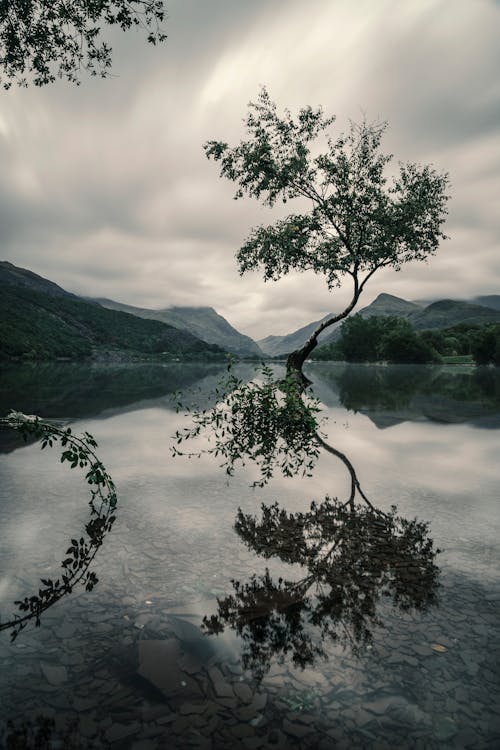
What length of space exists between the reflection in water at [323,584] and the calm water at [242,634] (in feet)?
0.13

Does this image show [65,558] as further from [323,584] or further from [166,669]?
[323,584]

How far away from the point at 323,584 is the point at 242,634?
80.4 inches

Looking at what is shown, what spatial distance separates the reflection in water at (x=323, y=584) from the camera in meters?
6.28

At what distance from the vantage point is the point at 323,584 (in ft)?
25.5

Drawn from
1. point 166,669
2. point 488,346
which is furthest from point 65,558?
point 488,346

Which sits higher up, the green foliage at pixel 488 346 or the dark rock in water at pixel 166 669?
the green foliage at pixel 488 346

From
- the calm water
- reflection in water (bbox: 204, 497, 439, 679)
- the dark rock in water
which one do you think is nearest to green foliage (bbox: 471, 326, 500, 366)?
the calm water

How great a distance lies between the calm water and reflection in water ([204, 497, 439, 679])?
38 mm

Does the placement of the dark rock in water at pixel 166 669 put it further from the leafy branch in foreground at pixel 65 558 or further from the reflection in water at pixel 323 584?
Result: the leafy branch in foreground at pixel 65 558

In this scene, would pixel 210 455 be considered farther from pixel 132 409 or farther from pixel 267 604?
pixel 132 409

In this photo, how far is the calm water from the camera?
4.77 m

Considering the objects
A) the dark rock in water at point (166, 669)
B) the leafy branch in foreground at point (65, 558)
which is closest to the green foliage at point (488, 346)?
the leafy branch in foreground at point (65, 558)

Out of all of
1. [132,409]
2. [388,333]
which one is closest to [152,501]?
[132,409]

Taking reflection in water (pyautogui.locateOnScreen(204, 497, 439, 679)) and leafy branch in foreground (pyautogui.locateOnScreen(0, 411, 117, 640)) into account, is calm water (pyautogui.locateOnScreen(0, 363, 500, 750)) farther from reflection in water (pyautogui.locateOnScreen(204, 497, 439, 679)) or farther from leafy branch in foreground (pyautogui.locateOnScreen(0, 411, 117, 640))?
leafy branch in foreground (pyautogui.locateOnScreen(0, 411, 117, 640))
